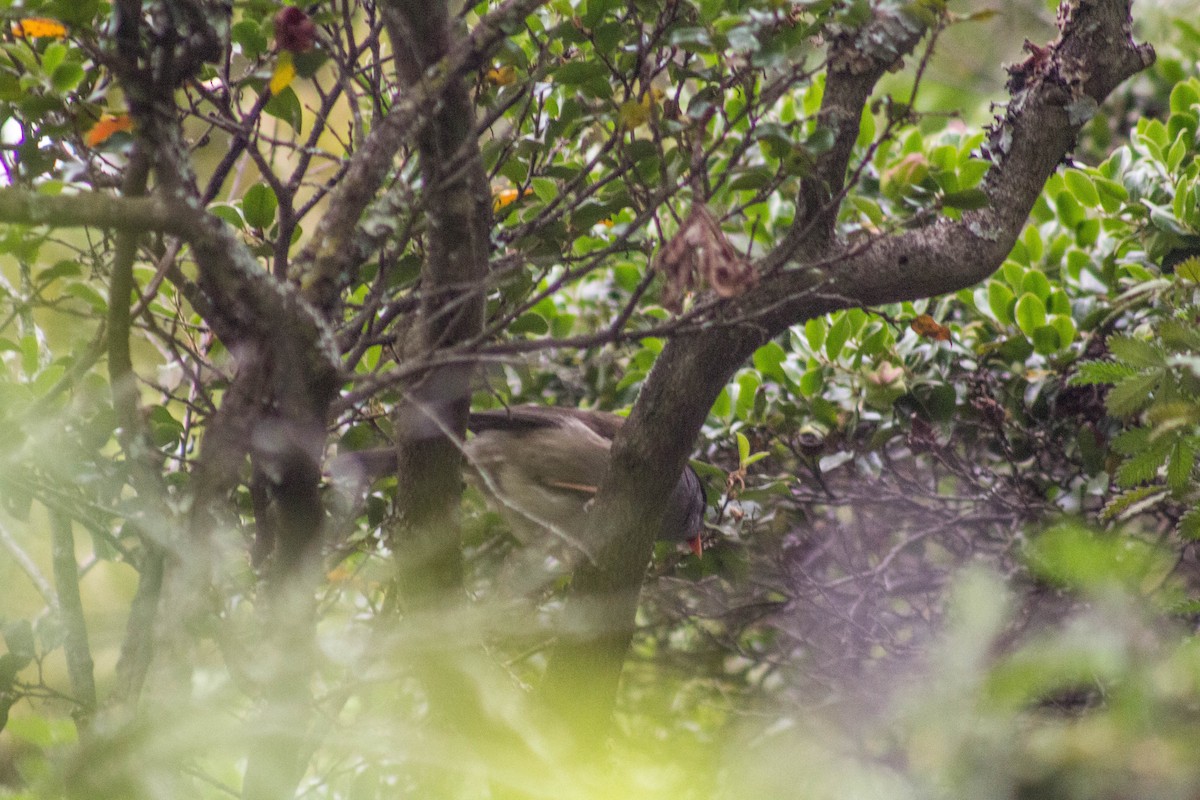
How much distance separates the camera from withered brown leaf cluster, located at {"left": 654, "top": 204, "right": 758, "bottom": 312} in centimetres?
181

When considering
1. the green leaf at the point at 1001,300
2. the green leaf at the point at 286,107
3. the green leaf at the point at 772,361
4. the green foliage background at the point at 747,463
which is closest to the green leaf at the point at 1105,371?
the green foliage background at the point at 747,463

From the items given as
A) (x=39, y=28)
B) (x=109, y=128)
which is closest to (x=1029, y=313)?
(x=109, y=128)

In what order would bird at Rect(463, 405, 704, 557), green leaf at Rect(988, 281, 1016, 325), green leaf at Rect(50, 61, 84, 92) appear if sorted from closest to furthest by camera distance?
green leaf at Rect(50, 61, 84, 92)
green leaf at Rect(988, 281, 1016, 325)
bird at Rect(463, 405, 704, 557)

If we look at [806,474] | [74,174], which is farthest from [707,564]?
[74,174]

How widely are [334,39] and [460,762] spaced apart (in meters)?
1.44

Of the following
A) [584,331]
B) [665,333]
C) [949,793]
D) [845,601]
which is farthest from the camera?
[584,331]

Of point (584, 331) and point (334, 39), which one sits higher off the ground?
point (584, 331)

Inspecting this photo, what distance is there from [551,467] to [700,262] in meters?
2.03

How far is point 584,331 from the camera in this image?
3.96 meters

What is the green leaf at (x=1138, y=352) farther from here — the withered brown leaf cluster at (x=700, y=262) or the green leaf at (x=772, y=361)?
the green leaf at (x=772, y=361)

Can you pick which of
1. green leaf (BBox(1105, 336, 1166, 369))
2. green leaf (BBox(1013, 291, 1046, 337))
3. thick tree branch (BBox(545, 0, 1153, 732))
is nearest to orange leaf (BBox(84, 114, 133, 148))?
thick tree branch (BBox(545, 0, 1153, 732))

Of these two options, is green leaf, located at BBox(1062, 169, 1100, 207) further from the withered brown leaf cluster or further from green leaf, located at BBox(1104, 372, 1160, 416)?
the withered brown leaf cluster

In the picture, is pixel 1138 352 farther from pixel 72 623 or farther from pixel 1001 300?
pixel 72 623

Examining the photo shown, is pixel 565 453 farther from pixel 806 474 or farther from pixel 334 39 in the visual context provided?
pixel 334 39
